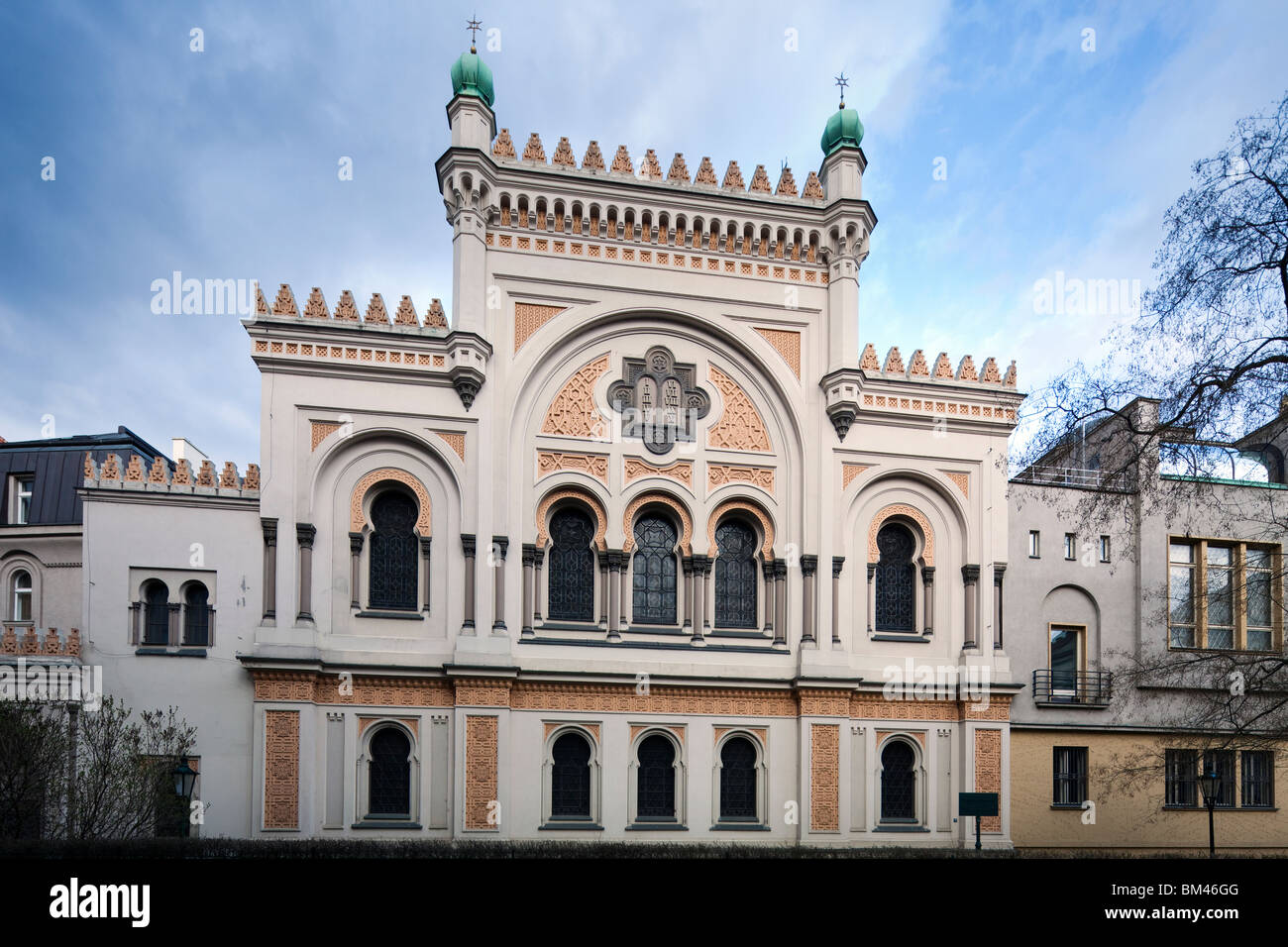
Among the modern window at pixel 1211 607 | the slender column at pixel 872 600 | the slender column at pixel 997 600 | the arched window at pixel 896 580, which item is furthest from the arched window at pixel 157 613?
the modern window at pixel 1211 607

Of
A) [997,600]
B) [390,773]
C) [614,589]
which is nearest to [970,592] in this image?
[997,600]

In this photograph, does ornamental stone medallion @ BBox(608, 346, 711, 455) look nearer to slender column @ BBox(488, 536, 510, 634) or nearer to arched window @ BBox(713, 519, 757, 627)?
arched window @ BBox(713, 519, 757, 627)

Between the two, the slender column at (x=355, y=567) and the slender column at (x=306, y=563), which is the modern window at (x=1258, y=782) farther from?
the slender column at (x=306, y=563)

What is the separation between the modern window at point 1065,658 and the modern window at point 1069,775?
4.70 feet

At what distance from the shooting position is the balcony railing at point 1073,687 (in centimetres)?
2275

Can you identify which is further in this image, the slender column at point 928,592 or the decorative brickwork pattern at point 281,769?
the slender column at point 928,592

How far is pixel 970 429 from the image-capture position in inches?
902

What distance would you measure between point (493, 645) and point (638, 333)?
8.23 metres

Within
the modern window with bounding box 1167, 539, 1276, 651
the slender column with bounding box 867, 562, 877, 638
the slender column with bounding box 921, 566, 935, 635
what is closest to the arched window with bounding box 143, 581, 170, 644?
the slender column with bounding box 867, 562, 877, 638

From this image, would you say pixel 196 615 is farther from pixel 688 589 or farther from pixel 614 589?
pixel 688 589

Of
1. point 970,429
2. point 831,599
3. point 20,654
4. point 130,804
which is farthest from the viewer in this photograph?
point 970,429

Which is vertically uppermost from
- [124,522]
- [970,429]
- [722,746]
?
[970,429]
